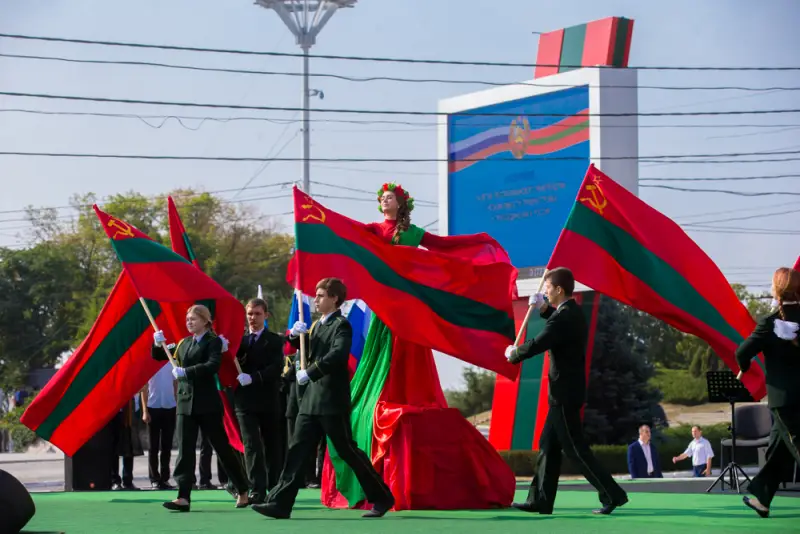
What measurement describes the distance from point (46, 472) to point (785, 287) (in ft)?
63.3

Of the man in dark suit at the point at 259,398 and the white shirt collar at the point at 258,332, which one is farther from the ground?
the white shirt collar at the point at 258,332

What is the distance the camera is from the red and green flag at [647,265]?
11211 millimetres

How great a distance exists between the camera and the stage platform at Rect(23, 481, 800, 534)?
9.11m

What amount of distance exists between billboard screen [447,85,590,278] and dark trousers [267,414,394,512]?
19041 millimetres

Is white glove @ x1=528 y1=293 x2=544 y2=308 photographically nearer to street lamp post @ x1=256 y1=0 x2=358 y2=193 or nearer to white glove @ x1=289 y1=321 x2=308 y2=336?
white glove @ x1=289 y1=321 x2=308 y2=336

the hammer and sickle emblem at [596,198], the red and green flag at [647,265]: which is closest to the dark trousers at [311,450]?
the red and green flag at [647,265]

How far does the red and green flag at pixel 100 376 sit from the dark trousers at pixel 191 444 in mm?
1980

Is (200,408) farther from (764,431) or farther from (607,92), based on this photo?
(607,92)

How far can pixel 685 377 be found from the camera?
59969 mm

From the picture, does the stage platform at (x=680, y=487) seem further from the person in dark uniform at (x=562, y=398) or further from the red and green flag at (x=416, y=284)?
the person in dark uniform at (x=562, y=398)

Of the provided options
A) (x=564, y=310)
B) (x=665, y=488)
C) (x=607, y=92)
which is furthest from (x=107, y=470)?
(x=607, y=92)

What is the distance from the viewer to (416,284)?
1138 cm

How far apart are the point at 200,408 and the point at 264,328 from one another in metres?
1.44

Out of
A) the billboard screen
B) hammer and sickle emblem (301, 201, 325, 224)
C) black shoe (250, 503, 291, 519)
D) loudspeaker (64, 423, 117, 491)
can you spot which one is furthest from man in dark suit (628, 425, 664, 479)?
black shoe (250, 503, 291, 519)
